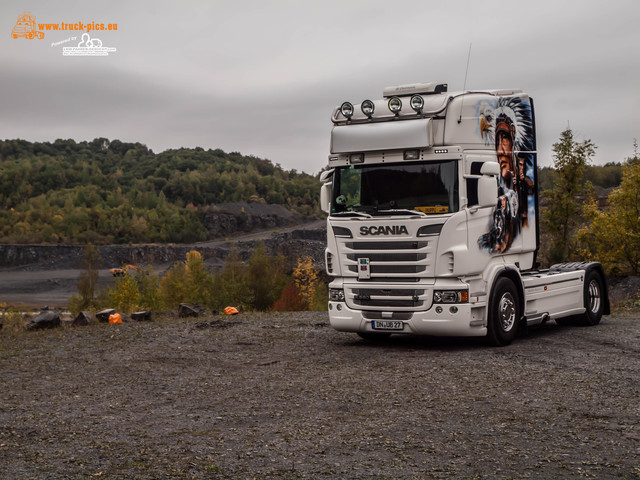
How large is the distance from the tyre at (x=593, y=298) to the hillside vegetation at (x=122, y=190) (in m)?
83.2

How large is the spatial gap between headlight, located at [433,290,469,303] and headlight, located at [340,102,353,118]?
11.4 feet

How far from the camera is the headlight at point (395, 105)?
40.3 feet

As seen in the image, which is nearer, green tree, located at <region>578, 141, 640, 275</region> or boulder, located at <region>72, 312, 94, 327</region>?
boulder, located at <region>72, 312, 94, 327</region>

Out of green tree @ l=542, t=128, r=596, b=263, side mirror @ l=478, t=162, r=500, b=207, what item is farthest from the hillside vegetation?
side mirror @ l=478, t=162, r=500, b=207

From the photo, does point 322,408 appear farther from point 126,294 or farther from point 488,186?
point 126,294

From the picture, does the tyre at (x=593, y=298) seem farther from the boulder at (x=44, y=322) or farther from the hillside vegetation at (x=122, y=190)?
the hillside vegetation at (x=122, y=190)

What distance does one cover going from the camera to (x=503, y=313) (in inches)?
497

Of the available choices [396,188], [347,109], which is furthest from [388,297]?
[347,109]

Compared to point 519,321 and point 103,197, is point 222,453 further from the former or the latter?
point 103,197

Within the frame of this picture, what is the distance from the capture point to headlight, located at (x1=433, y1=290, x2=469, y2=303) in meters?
11.7

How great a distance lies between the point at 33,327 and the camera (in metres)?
16.5

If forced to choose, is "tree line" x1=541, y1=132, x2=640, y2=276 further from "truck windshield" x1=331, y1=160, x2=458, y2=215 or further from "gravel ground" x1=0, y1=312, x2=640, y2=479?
"truck windshield" x1=331, y1=160, x2=458, y2=215

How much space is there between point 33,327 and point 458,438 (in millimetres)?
12563

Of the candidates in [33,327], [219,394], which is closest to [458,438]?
[219,394]
